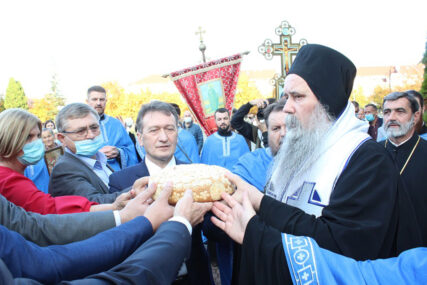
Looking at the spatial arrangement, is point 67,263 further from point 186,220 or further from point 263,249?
point 263,249

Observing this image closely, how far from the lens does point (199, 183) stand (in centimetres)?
202

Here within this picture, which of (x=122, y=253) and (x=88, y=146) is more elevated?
(x=88, y=146)

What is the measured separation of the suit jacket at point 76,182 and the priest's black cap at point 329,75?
1.81 m

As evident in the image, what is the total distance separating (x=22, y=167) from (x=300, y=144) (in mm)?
2108

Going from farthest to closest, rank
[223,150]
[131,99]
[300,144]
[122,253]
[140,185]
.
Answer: [131,99] < [223,150] < [140,185] < [300,144] < [122,253]

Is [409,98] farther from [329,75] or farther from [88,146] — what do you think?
[88,146]

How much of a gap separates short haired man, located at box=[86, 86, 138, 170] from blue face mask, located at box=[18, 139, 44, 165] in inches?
75.9

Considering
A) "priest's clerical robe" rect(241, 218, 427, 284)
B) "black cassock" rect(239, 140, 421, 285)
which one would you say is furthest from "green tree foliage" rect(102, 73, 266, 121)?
"priest's clerical robe" rect(241, 218, 427, 284)

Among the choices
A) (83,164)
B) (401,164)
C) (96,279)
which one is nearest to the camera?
(96,279)

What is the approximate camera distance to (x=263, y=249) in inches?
72.1

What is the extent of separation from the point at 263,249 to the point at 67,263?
984 mm

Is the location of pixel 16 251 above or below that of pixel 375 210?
above

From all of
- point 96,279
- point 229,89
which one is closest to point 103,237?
point 96,279

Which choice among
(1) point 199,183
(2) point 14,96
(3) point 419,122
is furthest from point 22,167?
(2) point 14,96
